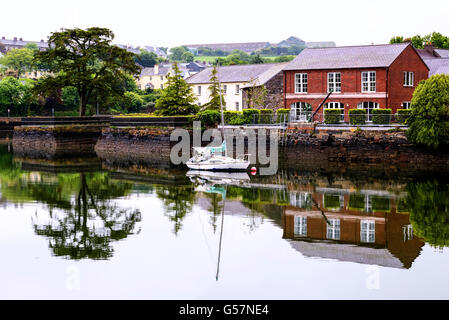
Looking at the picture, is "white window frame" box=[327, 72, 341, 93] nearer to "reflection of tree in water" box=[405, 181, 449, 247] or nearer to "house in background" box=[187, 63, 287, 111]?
"house in background" box=[187, 63, 287, 111]

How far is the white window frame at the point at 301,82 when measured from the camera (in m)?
53.0

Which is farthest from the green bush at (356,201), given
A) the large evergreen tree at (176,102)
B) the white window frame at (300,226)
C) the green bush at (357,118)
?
the large evergreen tree at (176,102)

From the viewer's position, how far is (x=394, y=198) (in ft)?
90.8

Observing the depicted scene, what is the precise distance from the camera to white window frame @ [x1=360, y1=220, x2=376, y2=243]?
2027 centimetres

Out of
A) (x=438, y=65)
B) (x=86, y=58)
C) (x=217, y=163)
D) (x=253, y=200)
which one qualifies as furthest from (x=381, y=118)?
(x=86, y=58)

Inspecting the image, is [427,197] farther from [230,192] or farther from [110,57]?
[110,57]

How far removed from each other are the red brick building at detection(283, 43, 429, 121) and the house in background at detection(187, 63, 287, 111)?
6382 mm

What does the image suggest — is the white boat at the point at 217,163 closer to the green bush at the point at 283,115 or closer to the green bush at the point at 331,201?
the green bush at the point at 331,201

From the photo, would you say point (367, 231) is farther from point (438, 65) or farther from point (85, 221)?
point (438, 65)

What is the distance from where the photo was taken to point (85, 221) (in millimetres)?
23797

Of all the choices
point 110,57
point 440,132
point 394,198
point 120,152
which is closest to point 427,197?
point 394,198

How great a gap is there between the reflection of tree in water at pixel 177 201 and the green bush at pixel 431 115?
51.9 ft

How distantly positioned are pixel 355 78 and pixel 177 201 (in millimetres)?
26521
